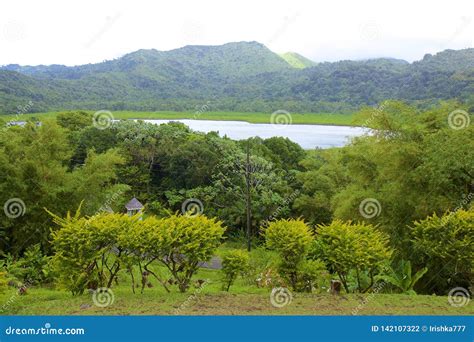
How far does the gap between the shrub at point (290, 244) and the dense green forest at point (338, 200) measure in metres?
0.03

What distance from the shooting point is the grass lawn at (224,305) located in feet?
26.9

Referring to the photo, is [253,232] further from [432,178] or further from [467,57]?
[467,57]

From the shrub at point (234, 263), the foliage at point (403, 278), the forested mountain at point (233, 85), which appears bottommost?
the foliage at point (403, 278)

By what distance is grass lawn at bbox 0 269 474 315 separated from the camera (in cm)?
820

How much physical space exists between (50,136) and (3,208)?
3.09 meters

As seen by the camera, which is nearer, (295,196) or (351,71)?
(295,196)

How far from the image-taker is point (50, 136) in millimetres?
16594

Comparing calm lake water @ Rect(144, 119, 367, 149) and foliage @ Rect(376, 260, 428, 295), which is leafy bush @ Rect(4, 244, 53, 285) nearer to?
foliage @ Rect(376, 260, 428, 295)

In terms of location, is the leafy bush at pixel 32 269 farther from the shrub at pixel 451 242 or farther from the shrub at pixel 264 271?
the shrub at pixel 451 242

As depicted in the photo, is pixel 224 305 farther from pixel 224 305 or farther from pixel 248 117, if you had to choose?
pixel 248 117

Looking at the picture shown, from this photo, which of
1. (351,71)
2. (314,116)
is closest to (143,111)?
(314,116)

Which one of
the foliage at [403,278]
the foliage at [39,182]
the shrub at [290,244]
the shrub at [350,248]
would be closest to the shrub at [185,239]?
the shrub at [290,244]

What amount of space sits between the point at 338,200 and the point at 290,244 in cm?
934

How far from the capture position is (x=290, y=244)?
1023cm
